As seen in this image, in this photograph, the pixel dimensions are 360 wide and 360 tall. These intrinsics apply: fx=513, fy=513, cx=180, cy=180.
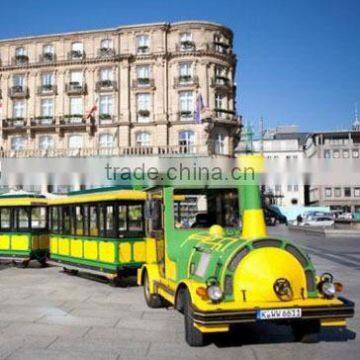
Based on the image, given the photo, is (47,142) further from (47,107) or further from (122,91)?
(122,91)

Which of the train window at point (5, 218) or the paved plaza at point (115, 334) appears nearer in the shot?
the paved plaza at point (115, 334)

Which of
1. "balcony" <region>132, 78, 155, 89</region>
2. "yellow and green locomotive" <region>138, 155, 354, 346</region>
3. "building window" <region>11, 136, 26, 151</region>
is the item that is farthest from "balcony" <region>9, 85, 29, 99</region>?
"yellow and green locomotive" <region>138, 155, 354, 346</region>

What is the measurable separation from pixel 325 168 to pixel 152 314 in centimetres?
485

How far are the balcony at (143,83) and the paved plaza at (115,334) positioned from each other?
129ft

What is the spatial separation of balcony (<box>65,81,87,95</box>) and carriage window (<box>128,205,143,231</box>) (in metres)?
39.7

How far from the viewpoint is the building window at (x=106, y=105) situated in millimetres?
51594

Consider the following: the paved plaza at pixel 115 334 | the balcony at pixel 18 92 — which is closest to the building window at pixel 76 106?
the balcony at pixel 18 92

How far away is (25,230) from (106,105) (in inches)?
1345

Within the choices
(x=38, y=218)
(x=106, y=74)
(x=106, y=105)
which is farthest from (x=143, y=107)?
(x=38, y=218)

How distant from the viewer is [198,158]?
4791 cm

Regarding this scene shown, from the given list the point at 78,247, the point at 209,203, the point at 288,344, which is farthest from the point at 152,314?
the point at 78,247

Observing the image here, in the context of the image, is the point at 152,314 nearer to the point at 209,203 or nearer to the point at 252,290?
the point at 209,203

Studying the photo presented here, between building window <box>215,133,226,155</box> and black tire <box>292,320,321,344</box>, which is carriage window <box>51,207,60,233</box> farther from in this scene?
building window <box>215,133,226,155</box>

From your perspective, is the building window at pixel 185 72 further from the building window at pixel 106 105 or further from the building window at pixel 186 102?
the building window at pixel 106 105
